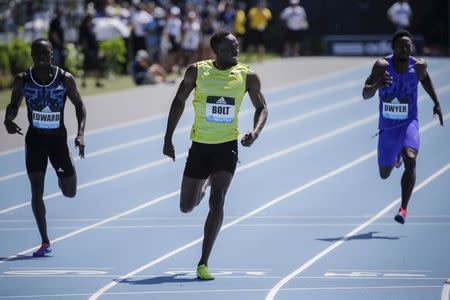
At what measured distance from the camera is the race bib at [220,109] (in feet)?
34.3

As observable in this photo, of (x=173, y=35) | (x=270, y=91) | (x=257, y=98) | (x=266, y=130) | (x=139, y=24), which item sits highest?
(x=257, y=98)

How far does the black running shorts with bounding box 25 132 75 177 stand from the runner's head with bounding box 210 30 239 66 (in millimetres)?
2002

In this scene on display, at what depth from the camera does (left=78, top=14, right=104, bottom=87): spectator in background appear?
97.6 feet

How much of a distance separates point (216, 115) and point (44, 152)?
194cm

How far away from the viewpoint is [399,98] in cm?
1299

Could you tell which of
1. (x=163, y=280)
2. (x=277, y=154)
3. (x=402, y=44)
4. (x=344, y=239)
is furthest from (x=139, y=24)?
(x=163, y=280)

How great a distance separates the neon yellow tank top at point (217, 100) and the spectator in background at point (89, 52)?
1933 cm

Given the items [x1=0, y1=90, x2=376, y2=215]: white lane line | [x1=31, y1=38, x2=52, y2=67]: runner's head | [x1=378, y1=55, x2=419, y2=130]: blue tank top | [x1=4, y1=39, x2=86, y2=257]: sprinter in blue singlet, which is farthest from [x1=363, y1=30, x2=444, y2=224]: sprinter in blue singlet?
[x1=0, y1=90, x2=376, y2=215]: white lane line

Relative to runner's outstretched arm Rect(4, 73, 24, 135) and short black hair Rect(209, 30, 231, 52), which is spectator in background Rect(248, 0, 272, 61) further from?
short black hair Rect(209, 30, 231, 52)

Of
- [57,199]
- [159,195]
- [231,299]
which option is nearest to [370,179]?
[159,195]

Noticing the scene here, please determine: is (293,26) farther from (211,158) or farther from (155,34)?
(211,158)

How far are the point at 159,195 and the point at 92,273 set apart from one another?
522 cm

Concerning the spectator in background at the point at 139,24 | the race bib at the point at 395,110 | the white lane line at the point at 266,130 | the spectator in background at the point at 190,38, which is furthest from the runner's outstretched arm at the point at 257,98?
the spectator in background at the point at 190,38

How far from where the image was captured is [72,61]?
3106 centimetres
